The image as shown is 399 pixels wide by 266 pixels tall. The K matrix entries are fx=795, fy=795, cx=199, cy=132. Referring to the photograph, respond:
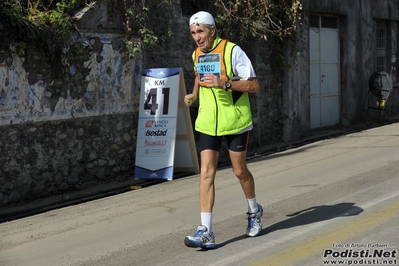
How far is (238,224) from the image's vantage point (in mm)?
8266

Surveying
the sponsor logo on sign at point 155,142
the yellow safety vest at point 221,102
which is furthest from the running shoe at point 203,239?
the sponsor logo on sign at point 155,142

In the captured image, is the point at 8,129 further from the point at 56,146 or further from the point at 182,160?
the point at 182,160

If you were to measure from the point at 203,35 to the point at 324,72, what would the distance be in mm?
12522

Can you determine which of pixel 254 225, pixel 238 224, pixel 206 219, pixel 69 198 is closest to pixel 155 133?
pixel 69 198

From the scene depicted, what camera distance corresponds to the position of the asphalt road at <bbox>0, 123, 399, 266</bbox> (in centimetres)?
691

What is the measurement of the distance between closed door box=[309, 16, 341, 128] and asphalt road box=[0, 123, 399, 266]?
20.9 ft

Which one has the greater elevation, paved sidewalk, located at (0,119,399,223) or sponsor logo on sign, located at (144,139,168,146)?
sponsor logo on sign, located at (144,139,168,146)

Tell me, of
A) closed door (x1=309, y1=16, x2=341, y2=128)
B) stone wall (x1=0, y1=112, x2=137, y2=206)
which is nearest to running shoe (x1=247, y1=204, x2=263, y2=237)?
stone wall (x1=0, y1=112, x2=137, y2=206)

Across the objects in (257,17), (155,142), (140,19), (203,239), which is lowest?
(203,239)

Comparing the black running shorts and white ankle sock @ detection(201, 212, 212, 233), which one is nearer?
white ankle sock @ detection(201, 212, 212, 233)

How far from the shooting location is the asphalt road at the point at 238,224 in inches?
272

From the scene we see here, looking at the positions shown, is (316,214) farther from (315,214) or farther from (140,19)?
(140,19)

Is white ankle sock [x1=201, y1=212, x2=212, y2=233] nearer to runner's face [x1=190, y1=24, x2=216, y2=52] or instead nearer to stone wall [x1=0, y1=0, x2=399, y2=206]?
runner's face [x1=190, y1=24, x2=216, y2=52]

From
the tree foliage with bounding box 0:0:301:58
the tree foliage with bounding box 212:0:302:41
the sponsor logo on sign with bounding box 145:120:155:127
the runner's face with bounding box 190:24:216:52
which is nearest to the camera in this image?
the runner's face with bounding box 190:24:216:52
